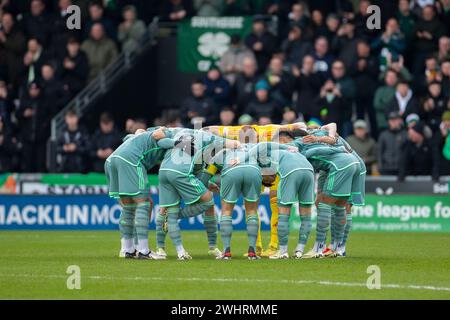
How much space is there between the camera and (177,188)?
63.4 feet

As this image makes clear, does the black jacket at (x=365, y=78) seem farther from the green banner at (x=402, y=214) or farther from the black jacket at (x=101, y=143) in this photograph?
the black jacket at (x=101, y=143)

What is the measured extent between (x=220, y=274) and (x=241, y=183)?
8.91 feet

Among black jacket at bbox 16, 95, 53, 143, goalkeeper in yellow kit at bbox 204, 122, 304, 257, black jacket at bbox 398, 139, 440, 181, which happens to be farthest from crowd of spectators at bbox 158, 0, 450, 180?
goalkeeper in yellow kit at bbox 204, 122, 304, 257

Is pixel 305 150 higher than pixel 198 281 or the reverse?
higher

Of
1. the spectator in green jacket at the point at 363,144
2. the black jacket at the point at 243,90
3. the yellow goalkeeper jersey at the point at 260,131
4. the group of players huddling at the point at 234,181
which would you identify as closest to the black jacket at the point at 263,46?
the black jacket at the point at 243,90

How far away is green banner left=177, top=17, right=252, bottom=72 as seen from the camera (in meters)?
32.6

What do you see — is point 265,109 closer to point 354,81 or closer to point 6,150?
point 354,81

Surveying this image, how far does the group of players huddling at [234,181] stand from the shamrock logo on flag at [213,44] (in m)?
12.1

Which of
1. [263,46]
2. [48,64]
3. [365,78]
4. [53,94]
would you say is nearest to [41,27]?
[48,64]

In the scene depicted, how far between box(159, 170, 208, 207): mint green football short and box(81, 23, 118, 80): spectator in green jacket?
13.6m
